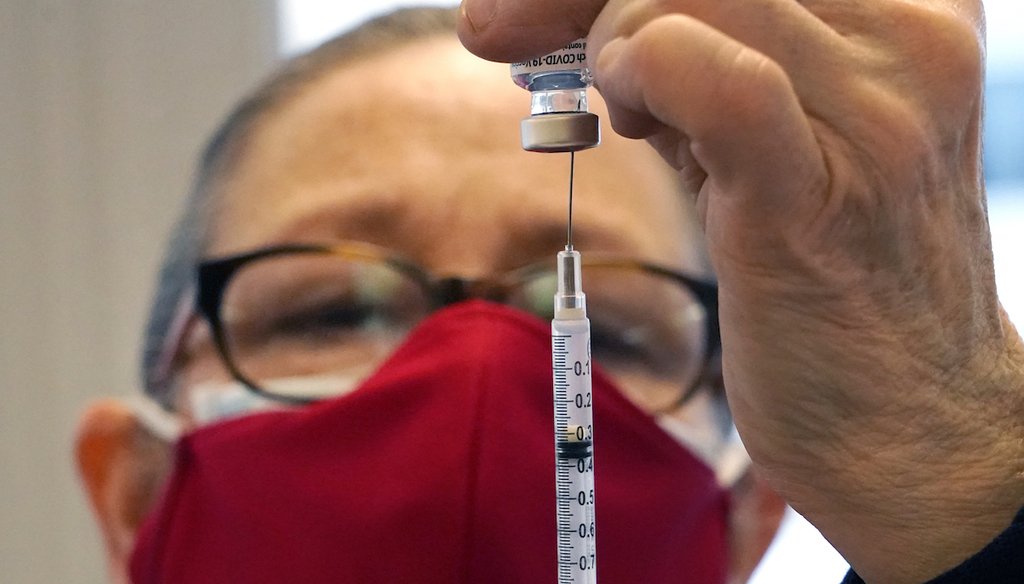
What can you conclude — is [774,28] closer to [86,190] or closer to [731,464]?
[731,464]

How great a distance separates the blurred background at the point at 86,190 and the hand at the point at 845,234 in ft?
4.02

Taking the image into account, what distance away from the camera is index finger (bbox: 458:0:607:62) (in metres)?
0.55

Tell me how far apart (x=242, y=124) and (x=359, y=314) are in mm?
336

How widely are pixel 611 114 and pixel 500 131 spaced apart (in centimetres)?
54

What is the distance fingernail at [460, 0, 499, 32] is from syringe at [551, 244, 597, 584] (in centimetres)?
15

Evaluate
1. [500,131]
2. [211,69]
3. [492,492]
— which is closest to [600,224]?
[500,131]

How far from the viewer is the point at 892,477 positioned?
0.60m

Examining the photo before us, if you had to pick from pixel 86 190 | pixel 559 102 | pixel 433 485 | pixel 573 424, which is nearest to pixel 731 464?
pixel 433 485

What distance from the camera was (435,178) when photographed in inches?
41.1

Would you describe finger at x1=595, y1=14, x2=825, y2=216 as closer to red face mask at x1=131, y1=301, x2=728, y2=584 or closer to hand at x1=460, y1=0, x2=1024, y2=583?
hand at x1=460, y1=0, x2=1024, y2=583

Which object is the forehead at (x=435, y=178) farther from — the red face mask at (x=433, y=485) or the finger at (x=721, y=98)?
the finger at (x=721, y=98)

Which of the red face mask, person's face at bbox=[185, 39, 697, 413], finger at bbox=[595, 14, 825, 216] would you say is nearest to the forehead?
person's face at bbox=[185, 39, 697, 413]

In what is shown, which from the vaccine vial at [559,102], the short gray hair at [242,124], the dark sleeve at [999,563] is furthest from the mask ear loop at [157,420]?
the dark sleeve at [999,563]

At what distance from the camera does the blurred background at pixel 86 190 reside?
1.70m
